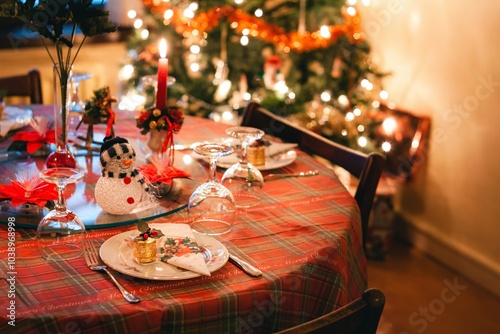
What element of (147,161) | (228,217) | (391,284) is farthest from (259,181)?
(391,284)

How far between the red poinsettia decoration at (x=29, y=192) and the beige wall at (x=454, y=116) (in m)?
2.04

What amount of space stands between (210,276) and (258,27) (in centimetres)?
237

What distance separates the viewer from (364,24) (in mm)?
3719

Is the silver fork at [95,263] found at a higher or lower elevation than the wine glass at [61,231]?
lower

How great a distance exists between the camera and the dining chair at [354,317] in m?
0.99

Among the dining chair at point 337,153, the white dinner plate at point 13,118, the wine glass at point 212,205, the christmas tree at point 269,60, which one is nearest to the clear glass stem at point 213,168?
the wine glass at point 212,205

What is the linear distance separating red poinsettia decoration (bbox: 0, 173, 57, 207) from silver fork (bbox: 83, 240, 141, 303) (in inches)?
7.5

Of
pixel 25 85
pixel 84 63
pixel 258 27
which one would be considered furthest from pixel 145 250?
pixel 84 63

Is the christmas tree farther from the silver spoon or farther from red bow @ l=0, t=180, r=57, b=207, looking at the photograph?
red bow @ l=0, t=180, r=57, b=207

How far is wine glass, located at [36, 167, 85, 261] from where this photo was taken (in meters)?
1.27

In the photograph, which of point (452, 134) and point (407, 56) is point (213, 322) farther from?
point (407, 56)

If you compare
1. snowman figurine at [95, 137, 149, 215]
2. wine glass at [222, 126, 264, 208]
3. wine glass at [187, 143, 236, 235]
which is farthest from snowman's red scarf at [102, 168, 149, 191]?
wine glass at [222, 126, 264, 208]

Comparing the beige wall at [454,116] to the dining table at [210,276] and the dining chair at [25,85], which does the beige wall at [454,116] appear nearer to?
the dining table at [210,276]

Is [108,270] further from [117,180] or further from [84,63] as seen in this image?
[84,63]
